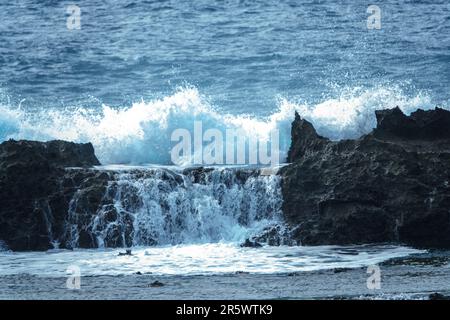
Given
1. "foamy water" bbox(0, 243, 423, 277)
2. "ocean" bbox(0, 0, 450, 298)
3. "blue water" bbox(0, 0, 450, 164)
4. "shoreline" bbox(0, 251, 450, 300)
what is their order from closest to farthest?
1. "shoreline" bbox(0, 251, 450, 300)
2. "foamy water" bbox(0, 243, 423, 277)
3. "ocean" bbox(0, 0, 450, 298)
4. "blue water" bbox(0, 0, 450, 164)

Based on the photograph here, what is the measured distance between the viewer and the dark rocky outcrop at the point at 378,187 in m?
15.4

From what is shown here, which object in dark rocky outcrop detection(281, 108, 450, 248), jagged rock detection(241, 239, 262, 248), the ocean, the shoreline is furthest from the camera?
the ocean

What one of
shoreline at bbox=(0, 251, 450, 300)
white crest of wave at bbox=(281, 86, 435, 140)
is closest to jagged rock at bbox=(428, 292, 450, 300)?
shoreline at bbox=(0, 251, 450, 300)

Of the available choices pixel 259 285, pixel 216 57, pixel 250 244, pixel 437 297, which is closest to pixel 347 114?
pixel 250 244

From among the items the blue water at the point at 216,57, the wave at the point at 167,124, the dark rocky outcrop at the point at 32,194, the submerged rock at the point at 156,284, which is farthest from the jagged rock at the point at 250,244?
the blue water at the point at 216,57

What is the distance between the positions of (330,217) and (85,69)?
1630cm

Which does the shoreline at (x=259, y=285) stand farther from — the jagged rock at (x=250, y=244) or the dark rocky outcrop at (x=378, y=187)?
the jagged rock at (x=250, y=244)

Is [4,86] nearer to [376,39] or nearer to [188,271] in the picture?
[376,39]

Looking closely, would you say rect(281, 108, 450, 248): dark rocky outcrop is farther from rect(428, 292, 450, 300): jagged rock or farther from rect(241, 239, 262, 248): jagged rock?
rect(428, 292, 450, 300): jagged rock

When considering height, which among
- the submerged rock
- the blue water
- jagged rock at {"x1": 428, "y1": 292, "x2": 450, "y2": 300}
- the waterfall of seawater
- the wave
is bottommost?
the submerged rock

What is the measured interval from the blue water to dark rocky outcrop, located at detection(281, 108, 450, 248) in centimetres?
705

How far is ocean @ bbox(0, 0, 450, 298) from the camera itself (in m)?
16.7

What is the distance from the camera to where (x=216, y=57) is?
31.3 meters
